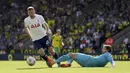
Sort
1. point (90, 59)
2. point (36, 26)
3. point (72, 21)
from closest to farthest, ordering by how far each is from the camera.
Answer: point (90, 59)
point (36, 26)
point (72, 21)

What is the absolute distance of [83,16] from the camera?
121 ft

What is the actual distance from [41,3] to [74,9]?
4.40 metres

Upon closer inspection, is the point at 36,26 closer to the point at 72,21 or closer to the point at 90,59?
the point at 90,59

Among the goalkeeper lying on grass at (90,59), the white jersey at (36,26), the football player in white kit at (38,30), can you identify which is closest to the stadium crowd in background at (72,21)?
the football player in white kit at (38,30)

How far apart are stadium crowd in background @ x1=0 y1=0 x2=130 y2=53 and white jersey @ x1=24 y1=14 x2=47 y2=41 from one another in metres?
15.5

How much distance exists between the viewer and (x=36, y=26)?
16.7m

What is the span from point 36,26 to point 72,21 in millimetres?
20163

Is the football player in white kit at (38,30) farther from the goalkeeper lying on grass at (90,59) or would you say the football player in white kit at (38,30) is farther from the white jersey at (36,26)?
the goalkeeper lying on grass at (90,59)

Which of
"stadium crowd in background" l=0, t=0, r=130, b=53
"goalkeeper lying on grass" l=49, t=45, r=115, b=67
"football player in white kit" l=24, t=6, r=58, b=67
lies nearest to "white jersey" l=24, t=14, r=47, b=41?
"football player in white kit" l=24, t=6, r=58, b=67

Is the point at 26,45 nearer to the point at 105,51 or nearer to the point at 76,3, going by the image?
the point at 76,3

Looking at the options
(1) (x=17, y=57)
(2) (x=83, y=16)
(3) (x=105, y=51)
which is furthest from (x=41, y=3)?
(3) (x=105, y=51)

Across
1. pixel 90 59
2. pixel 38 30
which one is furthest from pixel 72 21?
pixel 90 59

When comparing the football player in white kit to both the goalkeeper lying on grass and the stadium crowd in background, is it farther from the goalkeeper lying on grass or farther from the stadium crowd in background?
the stadium crowd in background

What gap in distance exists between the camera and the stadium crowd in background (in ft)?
108
